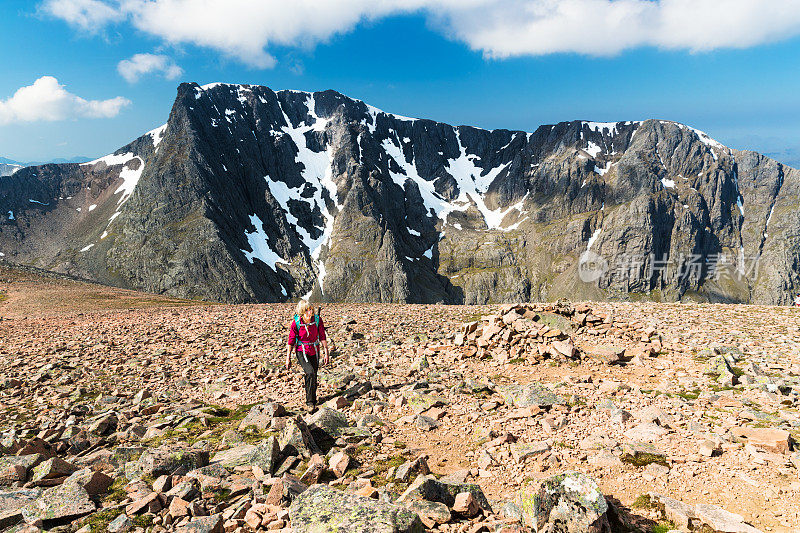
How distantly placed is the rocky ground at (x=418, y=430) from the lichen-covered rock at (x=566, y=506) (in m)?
0.02

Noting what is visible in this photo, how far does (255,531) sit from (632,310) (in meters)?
29.7

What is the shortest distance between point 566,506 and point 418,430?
5.00 m

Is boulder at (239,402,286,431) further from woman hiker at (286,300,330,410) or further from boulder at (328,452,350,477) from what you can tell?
boulder at (328,452,350,477)

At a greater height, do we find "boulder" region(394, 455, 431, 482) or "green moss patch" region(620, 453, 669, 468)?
"green moss patch" region(620, 453, 669, 468)

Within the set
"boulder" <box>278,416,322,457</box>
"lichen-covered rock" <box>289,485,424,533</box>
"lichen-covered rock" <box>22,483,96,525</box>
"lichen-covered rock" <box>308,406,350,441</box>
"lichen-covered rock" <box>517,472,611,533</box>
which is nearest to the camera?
"lichen-covered rock" <box>289,485,424,533</box>

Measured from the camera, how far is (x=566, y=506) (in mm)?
5680

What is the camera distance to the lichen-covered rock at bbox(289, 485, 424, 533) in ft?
16.4

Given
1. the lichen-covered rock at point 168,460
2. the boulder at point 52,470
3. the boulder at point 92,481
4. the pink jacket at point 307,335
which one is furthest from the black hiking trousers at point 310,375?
the boulder at point 52,470

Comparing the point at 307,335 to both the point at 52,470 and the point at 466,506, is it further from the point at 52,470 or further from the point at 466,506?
the point at 466,506

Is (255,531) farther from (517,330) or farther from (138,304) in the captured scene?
(138,304)

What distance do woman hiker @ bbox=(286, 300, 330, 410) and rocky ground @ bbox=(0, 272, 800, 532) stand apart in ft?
2.70

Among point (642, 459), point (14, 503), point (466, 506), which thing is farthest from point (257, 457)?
point (642, 459)

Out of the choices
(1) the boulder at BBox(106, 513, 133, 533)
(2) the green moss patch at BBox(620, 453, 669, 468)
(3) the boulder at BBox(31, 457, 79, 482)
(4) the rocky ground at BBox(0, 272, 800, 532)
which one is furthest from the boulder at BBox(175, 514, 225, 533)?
(2) the green moss patch at BBox(620, 453, 669, 468)

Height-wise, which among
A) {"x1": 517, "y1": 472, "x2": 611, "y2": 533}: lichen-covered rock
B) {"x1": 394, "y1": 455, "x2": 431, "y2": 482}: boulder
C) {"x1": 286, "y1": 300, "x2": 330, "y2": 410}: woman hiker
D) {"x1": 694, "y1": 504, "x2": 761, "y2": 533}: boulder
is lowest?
{"x1": 394, "y1": 455, "x2": 431, "y2": 482}: boulder
